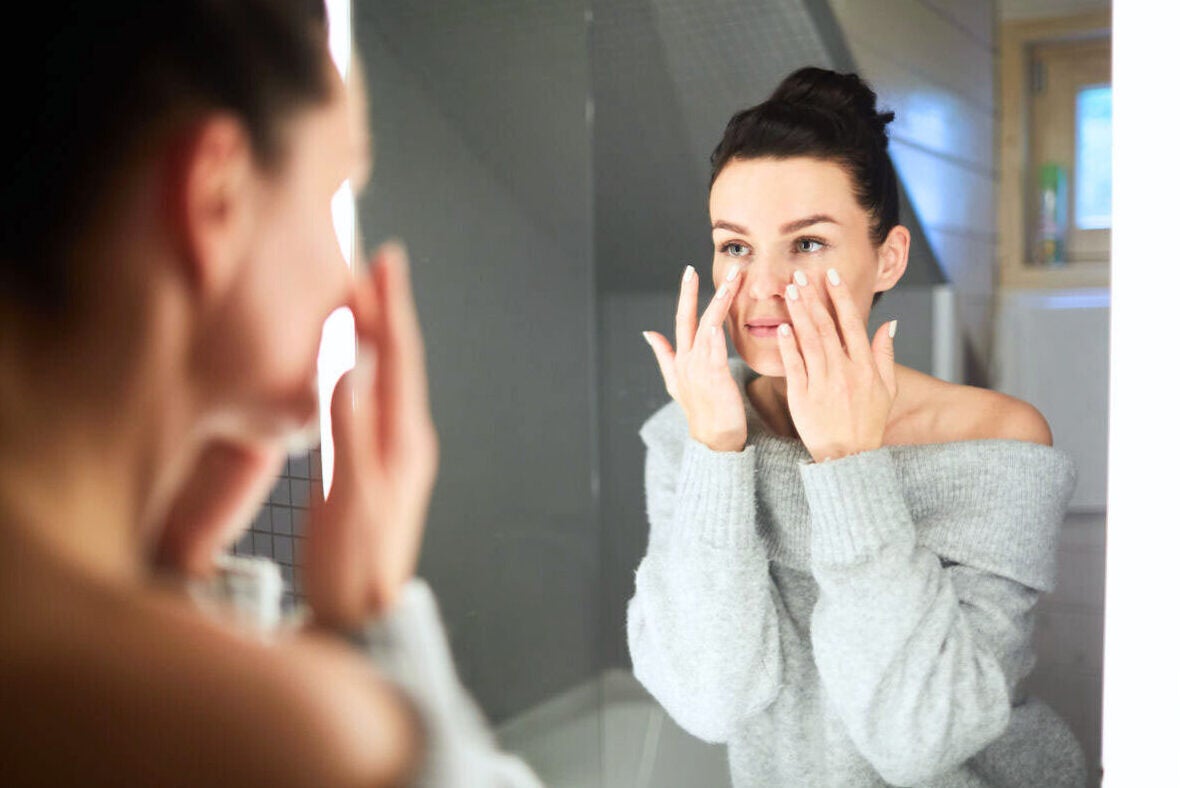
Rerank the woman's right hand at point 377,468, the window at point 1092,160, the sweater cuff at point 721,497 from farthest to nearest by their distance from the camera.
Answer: the woman's right hand at point 377,468
the sweater cuff at point 721,497
the window at point 1092,160

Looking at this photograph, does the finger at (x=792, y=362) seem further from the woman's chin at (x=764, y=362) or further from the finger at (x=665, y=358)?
the finger at (x=665, y=358)

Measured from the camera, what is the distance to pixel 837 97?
41.4 inches

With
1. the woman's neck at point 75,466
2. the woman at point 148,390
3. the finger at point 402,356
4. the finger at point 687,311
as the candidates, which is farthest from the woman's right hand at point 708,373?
the woman's neck at point 75,466

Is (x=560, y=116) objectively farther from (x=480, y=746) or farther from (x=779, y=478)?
(x=480, y=746)

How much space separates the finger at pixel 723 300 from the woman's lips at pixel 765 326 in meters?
0.03

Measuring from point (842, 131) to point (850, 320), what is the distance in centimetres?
19

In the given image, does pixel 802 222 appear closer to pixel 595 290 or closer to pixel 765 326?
pixel 765 326

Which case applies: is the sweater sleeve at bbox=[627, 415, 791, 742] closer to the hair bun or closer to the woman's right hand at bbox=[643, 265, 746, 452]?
the woman's right hand at bbox=[643, 265, 746, 452]

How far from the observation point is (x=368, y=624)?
1175 mm

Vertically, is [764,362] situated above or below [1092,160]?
below

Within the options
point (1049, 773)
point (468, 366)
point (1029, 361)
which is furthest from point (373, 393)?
point (1049, 773)

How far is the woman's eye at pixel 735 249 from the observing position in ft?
3.65

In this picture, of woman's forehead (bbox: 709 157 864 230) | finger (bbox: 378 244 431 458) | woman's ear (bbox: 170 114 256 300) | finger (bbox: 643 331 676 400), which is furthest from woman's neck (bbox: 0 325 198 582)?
woman's forehead (bbox: 709 157 864 230)

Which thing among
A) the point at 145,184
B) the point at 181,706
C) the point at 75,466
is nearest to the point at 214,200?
the point at 145,184
